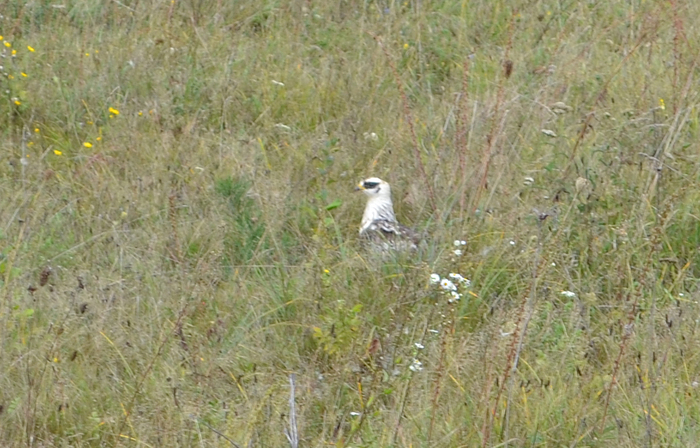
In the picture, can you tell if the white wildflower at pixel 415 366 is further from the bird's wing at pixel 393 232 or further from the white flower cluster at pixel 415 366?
the bird's wing at pixel 393 232

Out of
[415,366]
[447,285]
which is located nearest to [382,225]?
[447,285]

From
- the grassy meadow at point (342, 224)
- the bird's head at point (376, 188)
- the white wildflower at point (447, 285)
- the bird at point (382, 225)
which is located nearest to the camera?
the grassy meadow at point (342, 224)

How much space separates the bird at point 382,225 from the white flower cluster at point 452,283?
0.33m

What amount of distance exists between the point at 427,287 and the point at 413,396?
0.57m

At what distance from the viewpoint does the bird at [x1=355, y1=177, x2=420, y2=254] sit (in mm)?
3969

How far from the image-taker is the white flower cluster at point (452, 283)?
132 inches

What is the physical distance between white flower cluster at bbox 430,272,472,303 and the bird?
327 millimetres

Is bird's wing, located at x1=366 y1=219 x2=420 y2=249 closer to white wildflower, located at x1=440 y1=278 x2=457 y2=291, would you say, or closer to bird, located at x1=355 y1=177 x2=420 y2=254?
bird, located at x1=355 y1=177 x2=420 y2=254

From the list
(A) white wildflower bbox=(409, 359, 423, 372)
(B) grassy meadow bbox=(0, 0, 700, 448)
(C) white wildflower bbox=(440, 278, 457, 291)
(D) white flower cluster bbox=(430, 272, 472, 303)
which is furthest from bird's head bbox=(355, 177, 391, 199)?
(A) white wildflower bbox=(409, 359, 423, 372)

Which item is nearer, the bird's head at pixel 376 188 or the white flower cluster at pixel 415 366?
the white flower cluster at pixel 415 366

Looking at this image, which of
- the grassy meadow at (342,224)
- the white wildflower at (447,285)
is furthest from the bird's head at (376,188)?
the white wildflower at (447,285)

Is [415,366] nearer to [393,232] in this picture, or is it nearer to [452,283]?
[452,283]

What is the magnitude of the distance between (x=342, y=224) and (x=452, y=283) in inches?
48.3

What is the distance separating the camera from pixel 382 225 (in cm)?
429
